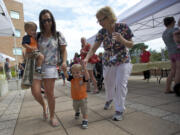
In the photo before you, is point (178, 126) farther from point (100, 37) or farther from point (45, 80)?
point (45, 80)

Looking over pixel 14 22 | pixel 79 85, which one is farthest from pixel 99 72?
pixel 14 22

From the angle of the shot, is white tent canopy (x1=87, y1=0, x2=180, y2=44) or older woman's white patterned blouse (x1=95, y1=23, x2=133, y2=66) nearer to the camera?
older woman's white patterned blouse (x1=95, y1=23, x2=133, y2=66)

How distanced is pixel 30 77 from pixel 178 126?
2.17 meters

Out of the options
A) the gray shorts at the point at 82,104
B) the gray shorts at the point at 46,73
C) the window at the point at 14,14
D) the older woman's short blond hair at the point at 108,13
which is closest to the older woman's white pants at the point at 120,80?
the gray shorts at the point at 82,104

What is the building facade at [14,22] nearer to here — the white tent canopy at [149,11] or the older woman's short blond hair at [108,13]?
the white tent canopy at [149,11]

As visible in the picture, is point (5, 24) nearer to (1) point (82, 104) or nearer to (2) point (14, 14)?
(1) point (82, 104)

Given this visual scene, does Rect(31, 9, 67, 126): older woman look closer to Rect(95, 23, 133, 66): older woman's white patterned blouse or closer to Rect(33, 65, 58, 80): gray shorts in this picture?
Rect(33, 65, 58, 80): gray shorts

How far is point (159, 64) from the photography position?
18.2 feet

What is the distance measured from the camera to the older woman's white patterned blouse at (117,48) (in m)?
2.33

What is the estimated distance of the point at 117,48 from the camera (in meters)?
2.41

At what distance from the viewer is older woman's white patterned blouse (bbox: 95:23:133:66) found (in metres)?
2.33

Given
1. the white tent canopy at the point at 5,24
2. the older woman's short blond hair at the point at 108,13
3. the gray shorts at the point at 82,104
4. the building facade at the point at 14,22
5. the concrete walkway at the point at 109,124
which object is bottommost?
the concrete walkway at the point at 109,124

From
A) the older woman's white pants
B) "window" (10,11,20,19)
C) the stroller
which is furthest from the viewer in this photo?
"window" (10,11,20,19)

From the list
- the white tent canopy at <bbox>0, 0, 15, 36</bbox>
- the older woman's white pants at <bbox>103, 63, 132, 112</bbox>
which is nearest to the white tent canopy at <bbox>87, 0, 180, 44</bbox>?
the older woman's white pants at <bbox>103, 63, 132, 112</bbox>
